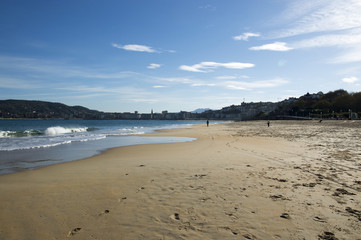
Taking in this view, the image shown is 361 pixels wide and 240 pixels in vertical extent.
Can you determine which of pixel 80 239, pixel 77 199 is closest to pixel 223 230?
pixel 80 239

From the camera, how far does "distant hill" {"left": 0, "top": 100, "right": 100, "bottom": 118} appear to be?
15225cm

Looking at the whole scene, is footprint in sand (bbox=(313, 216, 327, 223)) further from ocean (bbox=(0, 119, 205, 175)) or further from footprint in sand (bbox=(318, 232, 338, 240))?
ocean (bbox=(0, 119, 205, 175))

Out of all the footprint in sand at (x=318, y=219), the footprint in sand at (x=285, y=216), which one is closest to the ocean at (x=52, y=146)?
the footprint in sand at (x=285, y=216)

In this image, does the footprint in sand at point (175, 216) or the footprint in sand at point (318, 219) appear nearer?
the footprint in sand at point (318, 219)

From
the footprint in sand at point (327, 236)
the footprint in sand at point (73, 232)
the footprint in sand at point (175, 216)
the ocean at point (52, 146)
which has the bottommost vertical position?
the ocean at point (52, 146)

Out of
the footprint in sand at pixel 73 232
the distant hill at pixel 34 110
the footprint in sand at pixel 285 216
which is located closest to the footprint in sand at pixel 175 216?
the footprint in sand at pixel 73 232

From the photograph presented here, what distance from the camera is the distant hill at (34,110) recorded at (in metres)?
152

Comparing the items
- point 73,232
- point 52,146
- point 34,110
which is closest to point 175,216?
point 73,232

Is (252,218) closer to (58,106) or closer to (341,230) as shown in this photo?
(341,230)

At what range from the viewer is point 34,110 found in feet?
555

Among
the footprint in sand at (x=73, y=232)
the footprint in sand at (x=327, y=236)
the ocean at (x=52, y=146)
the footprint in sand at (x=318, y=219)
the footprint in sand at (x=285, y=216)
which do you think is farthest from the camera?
the ocean at (x=52, y=146)

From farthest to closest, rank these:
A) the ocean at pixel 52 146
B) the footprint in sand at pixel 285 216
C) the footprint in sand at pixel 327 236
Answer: the ocean at pixel 52 146
the footprint in sand at pixel 285 216
the footprint in sand at pixel 327 236

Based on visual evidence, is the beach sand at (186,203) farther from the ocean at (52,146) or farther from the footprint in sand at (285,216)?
the ocean at (52,146)

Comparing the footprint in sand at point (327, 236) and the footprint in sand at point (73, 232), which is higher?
the footprint in sand at point (327, 236)
